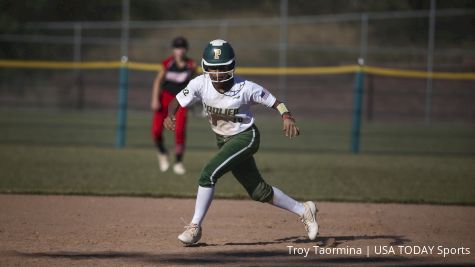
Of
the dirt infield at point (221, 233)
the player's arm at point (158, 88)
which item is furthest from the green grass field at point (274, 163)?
the player's arm at point (158, 88)

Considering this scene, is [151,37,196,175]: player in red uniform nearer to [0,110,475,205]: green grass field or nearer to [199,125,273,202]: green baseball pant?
[0,110,475,205]: green grass field

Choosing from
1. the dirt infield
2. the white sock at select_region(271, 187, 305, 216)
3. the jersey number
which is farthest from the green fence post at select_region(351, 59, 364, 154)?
the jersey number

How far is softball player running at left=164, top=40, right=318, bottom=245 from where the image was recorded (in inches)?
262

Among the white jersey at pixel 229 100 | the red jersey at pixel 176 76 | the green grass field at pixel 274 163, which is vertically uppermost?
the white jersey at pixel 229 100

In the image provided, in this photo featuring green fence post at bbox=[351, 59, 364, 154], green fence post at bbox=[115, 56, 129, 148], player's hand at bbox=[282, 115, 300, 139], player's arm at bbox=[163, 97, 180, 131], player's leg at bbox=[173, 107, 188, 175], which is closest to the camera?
player's hand at bbox=[282, 115, 300, 139]

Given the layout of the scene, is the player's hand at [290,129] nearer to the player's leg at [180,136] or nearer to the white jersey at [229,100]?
the white jersey at [229,100]

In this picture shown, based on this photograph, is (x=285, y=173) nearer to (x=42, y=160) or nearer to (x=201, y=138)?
(x=42, y=160)

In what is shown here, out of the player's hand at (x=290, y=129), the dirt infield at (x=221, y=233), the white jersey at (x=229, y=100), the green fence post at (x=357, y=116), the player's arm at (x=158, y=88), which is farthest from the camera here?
the green fence post at (x=357, y=116)

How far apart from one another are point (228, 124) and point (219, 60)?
1.99ft

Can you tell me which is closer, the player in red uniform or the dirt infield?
the dirt infield

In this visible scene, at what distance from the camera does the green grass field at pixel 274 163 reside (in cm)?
1047

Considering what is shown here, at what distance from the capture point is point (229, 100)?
674 cm

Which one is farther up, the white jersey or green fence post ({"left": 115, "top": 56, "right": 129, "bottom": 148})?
the white jersey

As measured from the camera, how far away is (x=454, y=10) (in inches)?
1102
